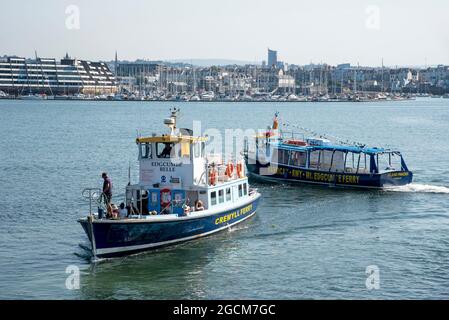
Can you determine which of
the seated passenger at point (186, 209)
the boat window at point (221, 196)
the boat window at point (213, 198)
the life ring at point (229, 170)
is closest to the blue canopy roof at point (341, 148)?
the life ring at point (229, 170)

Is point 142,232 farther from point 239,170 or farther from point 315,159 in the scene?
point 315,159

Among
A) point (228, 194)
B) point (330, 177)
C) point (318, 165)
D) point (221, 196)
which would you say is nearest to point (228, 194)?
point (228, 194)

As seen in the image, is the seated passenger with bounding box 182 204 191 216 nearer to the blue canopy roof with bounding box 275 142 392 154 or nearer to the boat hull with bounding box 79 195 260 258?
the boat hull with bounding box 79 195 260 258

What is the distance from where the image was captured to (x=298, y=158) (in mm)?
51156

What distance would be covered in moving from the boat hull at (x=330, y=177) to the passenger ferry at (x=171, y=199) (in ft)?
48.9

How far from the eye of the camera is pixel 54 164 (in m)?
61.9

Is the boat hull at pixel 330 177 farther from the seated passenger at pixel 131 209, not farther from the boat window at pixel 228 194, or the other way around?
the seated passenger at pixel 131 209

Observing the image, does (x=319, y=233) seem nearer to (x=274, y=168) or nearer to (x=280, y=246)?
(x=280, y=246)

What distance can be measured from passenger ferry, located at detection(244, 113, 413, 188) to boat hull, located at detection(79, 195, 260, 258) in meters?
17.2

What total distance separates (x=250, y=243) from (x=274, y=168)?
62.5 ft

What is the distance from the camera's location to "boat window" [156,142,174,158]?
107 ft

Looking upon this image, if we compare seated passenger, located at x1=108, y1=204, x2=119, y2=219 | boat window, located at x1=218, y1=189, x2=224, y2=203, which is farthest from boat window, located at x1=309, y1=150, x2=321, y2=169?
seated passenger, located at x1=108, y1=204, x2=119, y2=219

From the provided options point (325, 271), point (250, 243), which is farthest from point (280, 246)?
point (325, 271)
